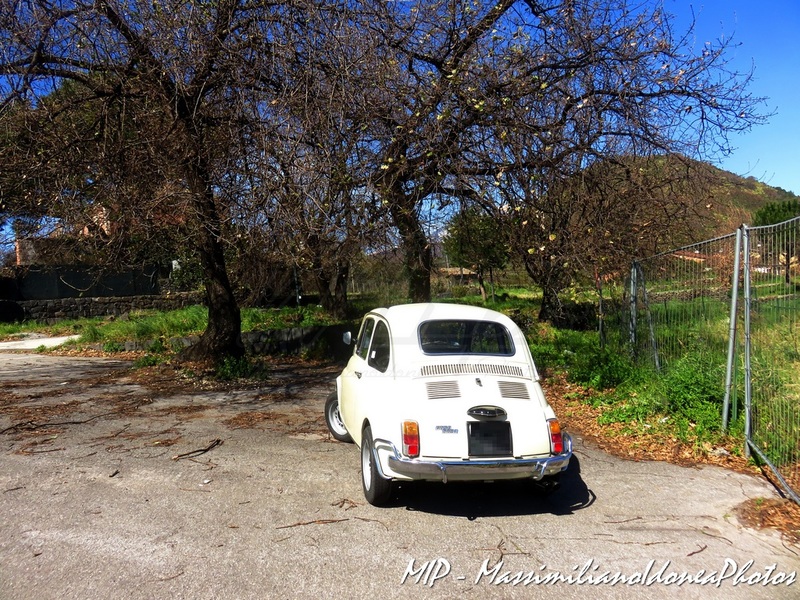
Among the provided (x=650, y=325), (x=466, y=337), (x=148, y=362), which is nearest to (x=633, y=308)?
(x=650, y=325)

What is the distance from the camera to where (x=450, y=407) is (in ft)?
16.9

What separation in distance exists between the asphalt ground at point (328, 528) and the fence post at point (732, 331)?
2.80 ft

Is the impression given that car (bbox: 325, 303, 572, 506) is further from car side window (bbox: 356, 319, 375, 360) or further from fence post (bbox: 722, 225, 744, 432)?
fence post (bbox: 722, 225, 744, 432)

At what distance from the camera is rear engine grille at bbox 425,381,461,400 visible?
527 cm

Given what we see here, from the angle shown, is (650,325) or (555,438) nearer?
(555,438)

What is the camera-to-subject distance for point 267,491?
18.6 feet

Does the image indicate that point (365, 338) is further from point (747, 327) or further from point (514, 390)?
point (747, 327)

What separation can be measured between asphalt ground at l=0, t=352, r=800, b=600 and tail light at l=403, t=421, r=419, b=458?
0.58 metres

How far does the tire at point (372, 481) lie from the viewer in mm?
5203

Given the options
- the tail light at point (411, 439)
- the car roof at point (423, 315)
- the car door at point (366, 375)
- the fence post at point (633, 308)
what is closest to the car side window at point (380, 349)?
the car door at point (366, 375)

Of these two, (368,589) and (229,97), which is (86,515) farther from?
(229,97)

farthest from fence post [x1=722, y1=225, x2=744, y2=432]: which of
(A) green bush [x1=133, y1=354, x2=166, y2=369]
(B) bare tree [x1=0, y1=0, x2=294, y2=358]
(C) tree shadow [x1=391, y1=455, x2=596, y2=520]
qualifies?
(A) green bush [x1=133, y1=354, x2=166, y2=369]

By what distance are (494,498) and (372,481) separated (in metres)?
1.16

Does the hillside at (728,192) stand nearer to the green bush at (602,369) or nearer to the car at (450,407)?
the green bush at (602,369)
